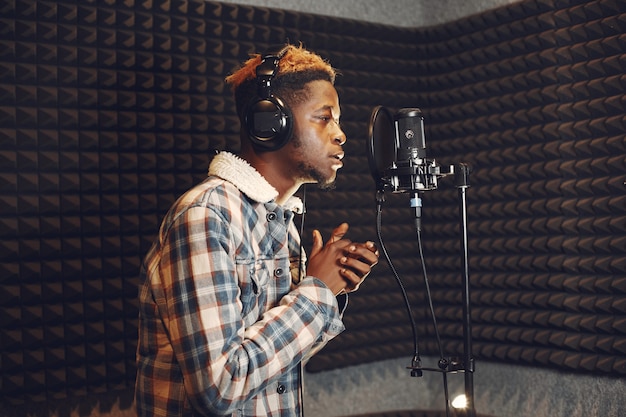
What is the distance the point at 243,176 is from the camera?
1.63 m

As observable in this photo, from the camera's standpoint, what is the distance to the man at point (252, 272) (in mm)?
1439

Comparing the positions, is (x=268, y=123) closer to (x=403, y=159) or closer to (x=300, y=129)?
(x=300, y=129)

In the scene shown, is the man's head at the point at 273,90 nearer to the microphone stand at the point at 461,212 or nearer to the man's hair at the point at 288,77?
the man's hair at the point at 288,77

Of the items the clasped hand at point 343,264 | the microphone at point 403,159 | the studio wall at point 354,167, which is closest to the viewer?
the clasped hand at point 343,264

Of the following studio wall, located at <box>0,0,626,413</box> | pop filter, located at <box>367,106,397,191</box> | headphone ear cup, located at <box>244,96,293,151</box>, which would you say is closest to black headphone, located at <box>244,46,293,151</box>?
headphone ear cup, located at <box>244,96,293,151</box>

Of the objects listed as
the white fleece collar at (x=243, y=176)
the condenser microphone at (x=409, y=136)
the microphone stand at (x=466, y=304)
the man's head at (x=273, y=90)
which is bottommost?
the microphone stand at (x=466, y=304)

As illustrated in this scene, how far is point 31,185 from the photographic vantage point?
8.57 ft

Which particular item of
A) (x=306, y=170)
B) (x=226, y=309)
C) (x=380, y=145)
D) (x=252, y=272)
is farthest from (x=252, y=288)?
(x=380, y=145)

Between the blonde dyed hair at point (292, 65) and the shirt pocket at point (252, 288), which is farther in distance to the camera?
the blonde dyed hair at point (292, 65)

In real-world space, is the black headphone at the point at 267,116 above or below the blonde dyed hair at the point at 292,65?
below

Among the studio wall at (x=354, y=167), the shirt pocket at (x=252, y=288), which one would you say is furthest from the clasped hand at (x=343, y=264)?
the studio wall at (x=354, y=167)

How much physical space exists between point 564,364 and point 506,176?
0.81 m

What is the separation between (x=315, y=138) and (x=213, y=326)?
520 millimetres

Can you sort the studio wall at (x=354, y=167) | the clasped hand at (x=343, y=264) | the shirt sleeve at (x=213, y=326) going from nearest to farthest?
the shirt sleeve at (x=213, y=326), the clasped hand at (x=343, y=264), the studio wall at (x=354, y=167)
